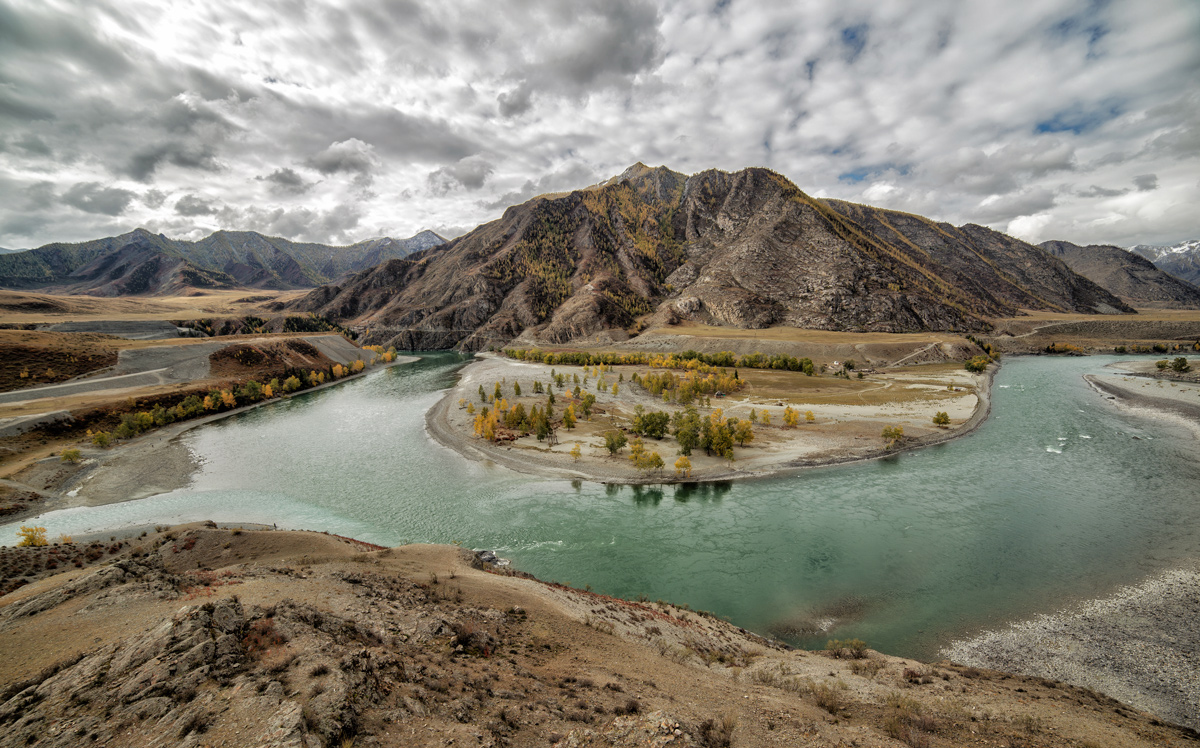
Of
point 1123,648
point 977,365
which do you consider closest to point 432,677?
point 1123,648

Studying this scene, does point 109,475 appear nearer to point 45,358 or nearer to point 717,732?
point 45,358

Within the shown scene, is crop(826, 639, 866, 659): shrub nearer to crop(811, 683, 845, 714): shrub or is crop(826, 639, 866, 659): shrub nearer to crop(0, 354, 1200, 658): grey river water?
crop(0, 354, 1200, 658): grey river water

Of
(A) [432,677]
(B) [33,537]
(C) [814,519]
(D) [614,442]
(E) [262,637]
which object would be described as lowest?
(C) [814,519]

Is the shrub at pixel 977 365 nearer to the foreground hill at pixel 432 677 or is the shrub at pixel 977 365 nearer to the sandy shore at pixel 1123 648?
the sandy shore at pixel 1123 648

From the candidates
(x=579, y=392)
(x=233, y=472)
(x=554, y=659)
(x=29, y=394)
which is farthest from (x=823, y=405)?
(x=29, y=394)

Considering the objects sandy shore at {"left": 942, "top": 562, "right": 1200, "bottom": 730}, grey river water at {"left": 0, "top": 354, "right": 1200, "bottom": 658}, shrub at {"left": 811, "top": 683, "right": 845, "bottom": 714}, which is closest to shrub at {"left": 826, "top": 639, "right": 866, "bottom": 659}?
grey river water at {"left": 0, "top": 354, "right": 1200, "bottom": 658}

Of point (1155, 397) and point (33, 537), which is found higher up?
point (1155, 397)

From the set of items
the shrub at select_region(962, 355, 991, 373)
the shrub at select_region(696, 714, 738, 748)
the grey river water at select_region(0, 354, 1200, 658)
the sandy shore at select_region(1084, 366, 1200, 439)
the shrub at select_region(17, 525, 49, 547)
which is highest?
the shrub at select_region(962, 355, 991, 373)
